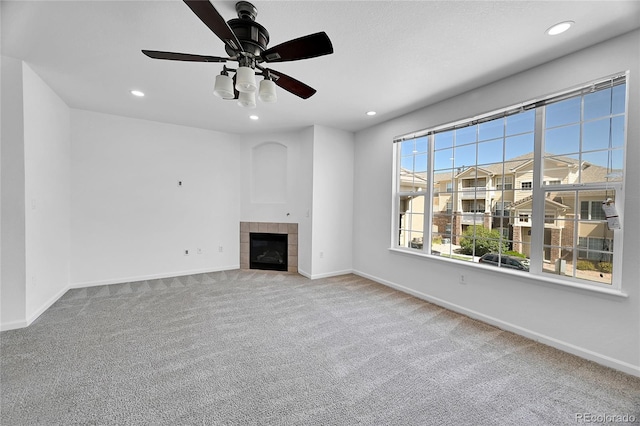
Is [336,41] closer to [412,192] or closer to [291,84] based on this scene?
[291,84]

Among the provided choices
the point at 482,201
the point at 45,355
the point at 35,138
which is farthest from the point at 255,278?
the point at 482,201

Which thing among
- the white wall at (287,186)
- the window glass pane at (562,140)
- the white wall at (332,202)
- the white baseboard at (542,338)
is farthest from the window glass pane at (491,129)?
the white wall at (287,186)

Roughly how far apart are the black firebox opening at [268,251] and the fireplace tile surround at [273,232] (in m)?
0.08

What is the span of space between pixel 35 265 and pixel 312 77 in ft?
12.3

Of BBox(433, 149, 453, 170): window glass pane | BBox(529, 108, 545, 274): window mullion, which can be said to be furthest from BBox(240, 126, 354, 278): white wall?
BBox(529, 108, 545, 274): window mullion

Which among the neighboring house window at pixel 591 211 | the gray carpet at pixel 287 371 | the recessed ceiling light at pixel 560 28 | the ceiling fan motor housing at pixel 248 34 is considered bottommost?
the gray carpet at pixel 287 371

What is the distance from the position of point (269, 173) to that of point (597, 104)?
4.48 meters

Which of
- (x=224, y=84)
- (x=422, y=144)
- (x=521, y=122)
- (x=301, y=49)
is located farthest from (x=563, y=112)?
(x=224, y=84)

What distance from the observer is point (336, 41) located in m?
2.08

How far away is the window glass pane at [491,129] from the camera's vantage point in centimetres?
286

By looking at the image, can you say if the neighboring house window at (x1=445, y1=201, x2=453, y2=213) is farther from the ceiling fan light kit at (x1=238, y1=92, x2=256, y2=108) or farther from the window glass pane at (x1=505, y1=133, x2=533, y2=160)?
the ceiling fan light kit at (x1=238, y1=92, x2=256, y2=108)

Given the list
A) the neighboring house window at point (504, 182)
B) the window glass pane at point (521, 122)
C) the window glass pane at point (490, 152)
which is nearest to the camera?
the window glass pane at point (521, 122)

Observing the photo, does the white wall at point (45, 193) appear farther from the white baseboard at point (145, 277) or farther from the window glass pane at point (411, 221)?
the window glass pane at point (411, 221)

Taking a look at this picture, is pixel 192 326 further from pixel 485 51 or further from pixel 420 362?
pixel 485 51
